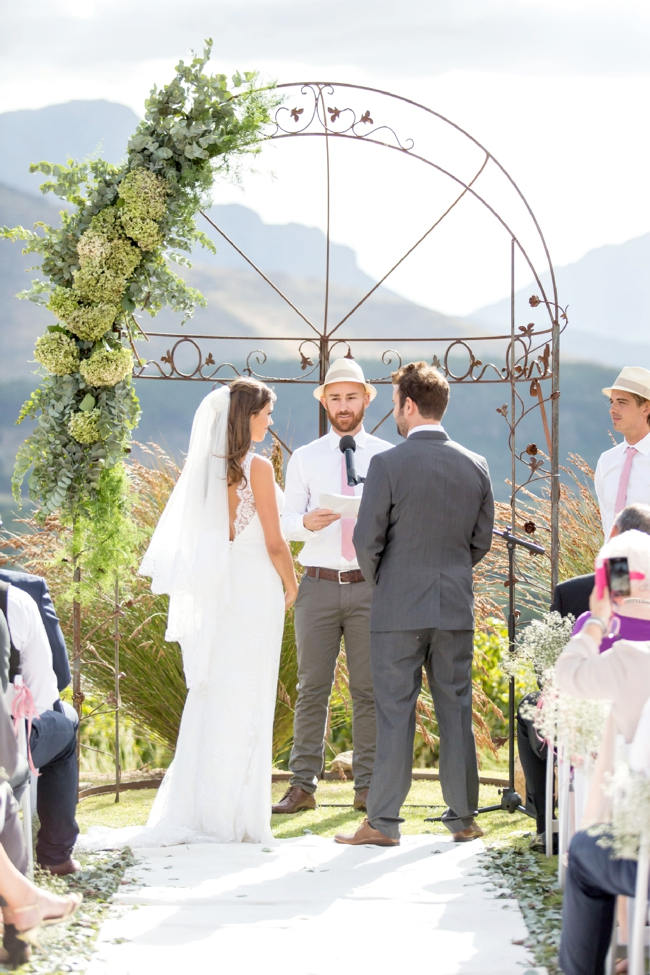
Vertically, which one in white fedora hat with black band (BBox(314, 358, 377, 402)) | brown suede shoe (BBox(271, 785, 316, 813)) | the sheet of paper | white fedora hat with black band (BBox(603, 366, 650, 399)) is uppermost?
white fedora hat with black band (BBox(314, 358, 377, 402))

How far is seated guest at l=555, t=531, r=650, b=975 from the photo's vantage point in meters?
2.80

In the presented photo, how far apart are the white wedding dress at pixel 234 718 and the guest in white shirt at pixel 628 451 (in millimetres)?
1489

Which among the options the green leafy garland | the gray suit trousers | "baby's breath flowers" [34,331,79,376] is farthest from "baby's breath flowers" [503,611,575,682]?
"baby's breath flowers" [34,331,79,376]

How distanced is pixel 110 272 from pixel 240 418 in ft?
3.21

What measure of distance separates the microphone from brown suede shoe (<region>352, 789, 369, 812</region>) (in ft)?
4.51

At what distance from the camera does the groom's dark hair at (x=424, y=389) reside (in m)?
4.66

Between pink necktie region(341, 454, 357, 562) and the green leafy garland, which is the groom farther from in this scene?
the green leafy garland

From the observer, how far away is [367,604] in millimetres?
5355

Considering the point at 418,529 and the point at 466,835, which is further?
the point at 466,835

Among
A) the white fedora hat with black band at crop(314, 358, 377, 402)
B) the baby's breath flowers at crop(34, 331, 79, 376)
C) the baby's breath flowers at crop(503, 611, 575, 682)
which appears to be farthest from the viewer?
the white fedora hat with black band at crop(314, 358, 377, 402)

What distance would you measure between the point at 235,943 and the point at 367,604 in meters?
2.12

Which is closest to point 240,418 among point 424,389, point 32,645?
point 424,389

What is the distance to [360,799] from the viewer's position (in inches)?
214

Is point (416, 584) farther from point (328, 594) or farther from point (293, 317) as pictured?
point (293, 317)
